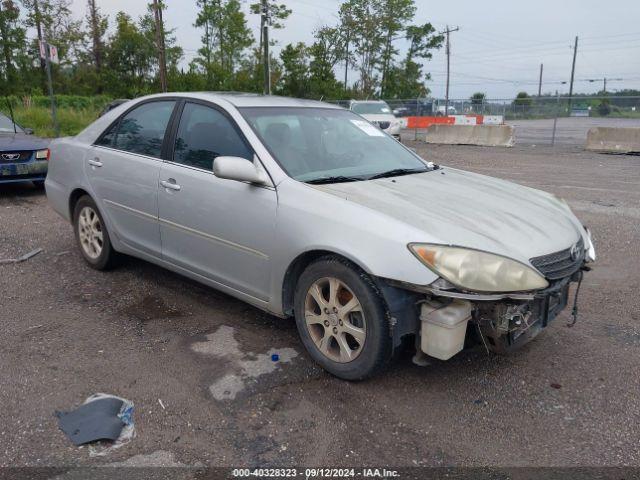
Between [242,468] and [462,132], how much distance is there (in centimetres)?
1940

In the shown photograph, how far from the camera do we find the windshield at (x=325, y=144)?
359 cm

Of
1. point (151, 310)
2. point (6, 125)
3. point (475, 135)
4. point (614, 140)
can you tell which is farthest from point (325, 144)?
point (475, 135)

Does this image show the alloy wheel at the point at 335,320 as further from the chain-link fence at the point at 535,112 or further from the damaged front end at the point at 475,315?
the chain-link fence at the point at 535,112

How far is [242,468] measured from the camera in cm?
245

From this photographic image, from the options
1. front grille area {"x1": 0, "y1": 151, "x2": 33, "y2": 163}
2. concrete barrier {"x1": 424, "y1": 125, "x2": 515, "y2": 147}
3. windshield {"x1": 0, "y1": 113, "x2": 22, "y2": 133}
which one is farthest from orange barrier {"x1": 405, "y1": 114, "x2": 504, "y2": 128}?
front grille area {"x1": 0, "y1": 151, "x2": 33, "y2": 163}

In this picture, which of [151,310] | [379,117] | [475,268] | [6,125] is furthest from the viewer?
[379,117]

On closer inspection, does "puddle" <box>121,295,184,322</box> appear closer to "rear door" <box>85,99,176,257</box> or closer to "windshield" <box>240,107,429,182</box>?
"rear door" <box>85,99,176,257</box>

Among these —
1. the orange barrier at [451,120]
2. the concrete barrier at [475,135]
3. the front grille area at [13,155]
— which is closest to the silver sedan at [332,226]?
the front grille area at [13,155]

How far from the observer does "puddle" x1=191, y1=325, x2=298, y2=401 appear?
10.2 feet

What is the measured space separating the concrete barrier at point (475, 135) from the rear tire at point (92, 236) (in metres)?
16.8

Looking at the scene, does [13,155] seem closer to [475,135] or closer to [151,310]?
[151,310]

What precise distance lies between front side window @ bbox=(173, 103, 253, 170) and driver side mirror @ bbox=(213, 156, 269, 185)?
23cm

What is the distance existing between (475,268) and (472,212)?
597 mm

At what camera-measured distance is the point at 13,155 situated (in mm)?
8422
